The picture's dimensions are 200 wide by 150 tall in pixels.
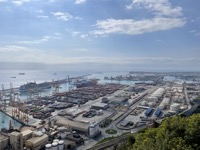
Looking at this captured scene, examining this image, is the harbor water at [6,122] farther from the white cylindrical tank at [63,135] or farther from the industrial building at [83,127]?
the white cylindrical tank at [63,135]

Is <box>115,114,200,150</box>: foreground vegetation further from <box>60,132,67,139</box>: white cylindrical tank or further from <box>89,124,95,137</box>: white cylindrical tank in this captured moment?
<box>60,132,67,139</box>: white cylindrical tank

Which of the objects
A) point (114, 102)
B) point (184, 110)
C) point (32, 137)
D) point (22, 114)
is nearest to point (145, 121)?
point (184, 110)

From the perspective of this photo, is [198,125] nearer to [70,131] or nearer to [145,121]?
[70,131]

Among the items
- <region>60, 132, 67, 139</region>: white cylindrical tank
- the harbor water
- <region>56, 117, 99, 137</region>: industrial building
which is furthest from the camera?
the harbor water

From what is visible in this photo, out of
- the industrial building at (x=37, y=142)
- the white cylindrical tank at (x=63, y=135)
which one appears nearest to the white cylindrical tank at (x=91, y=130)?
the white cylindrical tank at (x=63, y=135)

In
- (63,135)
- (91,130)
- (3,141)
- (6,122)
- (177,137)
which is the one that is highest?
(177,137)

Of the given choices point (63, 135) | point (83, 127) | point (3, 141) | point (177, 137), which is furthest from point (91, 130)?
point (177, 137)

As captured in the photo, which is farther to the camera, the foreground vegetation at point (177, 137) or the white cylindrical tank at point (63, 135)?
the white cylindrical tank at point (63, 135)

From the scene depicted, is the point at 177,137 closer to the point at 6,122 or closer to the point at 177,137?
the point at 177,137

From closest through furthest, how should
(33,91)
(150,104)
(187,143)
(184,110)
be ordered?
(187,143)
(184,110)
(150,104)
(33,91)

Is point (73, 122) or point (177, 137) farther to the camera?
point (73, 122)

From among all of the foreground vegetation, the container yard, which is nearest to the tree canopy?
the foreground vegetation
